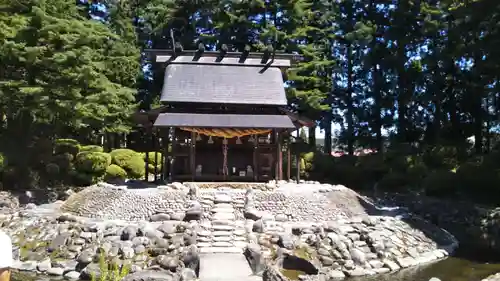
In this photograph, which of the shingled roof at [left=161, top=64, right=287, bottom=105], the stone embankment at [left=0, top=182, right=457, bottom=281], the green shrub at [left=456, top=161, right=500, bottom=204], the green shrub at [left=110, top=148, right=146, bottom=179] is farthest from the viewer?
the green shrub at [left=110, top=148, right=146, bottom=179]

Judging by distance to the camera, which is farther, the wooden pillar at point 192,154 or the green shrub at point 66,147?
the green shrub at point 66,147

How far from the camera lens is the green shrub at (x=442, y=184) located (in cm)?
2219

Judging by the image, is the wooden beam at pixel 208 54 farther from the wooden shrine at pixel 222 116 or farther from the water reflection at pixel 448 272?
the water reflection at pixel 448 272

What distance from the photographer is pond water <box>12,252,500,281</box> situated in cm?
1205

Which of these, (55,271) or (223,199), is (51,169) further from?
(55,271)

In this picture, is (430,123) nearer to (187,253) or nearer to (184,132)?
(184,132)

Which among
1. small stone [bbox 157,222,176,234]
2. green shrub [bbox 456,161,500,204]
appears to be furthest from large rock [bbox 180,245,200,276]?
green shrub [bbox 456,161,500,204]

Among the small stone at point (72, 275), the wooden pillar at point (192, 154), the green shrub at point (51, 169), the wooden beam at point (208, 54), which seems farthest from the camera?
the wooden beam at point (208, 54)

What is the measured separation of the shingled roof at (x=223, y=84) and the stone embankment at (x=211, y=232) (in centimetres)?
394

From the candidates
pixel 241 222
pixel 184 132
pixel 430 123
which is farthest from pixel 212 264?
pixel 430 123

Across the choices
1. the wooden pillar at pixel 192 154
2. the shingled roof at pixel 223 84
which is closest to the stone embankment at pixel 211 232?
the wooden pillar at pixel 192 154

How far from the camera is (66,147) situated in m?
23.4

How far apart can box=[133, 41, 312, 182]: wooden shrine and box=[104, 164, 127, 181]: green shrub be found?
11.7 ft

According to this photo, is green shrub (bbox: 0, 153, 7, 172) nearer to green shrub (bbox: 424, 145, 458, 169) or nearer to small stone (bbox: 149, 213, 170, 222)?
small stone (bbox: 149, 213, 170, 222)
